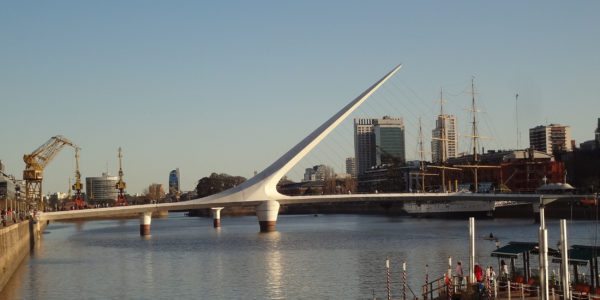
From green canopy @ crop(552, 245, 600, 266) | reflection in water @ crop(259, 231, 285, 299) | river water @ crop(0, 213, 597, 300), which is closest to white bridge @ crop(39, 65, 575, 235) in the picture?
river water @ crop(0, 213, 597, 300)

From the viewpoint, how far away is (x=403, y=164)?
182 metres

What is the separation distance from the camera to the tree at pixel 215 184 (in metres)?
175

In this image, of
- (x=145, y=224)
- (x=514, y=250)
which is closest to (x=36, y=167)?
(x=145, y=224)

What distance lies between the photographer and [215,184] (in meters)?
176

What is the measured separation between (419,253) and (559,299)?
24.9 meters

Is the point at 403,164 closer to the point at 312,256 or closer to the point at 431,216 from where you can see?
the point at 431,216

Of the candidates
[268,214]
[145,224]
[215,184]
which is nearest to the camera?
[268,214]

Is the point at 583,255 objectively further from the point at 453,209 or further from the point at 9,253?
the point at 453,209

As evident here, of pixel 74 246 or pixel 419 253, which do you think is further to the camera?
pixel 74 246

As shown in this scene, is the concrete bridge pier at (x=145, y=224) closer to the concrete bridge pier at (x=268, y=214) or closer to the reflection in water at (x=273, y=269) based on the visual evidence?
the concrete bridge pier at (x=268, y=214)

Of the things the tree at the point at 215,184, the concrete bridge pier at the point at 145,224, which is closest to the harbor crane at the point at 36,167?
the concrete bridge pier at the point at 145,224

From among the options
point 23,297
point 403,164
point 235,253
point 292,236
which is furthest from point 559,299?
point 403,164

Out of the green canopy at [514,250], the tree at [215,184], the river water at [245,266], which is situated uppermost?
the tree at [215,184]

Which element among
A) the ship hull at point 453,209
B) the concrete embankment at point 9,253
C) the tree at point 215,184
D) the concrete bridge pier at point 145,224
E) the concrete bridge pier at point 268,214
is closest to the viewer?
the concrete embankment at point 9,253
